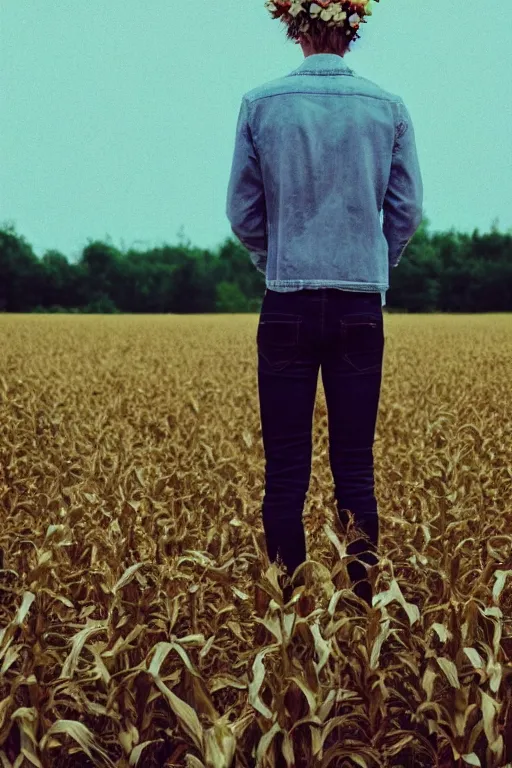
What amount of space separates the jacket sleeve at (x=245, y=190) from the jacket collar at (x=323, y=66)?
0.86 feet

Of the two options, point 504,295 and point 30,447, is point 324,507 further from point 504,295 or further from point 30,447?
point 504,295

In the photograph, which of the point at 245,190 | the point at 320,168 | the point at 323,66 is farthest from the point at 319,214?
the point at 323,66

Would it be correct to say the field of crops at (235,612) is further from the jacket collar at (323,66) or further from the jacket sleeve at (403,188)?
the jacket collar at (323,66)

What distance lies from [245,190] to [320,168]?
320 millimetres

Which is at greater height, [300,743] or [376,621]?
[376,621]

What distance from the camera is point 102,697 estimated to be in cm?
338

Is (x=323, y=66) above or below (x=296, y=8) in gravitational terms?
below

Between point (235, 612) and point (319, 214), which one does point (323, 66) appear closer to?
point (319, 214)

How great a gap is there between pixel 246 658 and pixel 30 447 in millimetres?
5323

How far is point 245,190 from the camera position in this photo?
391cm

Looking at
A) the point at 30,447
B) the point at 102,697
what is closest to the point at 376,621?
the point at 102,697

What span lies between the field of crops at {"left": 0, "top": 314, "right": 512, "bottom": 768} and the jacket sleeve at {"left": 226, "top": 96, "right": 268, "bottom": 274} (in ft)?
4.14

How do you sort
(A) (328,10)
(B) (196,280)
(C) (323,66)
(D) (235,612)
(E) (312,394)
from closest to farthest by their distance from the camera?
(A) (328,10), (C) (323,66), (E) (312,394), (D) (235,612), (B) (196,280)

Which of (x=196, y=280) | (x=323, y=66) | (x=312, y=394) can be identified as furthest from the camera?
(x=196, y=280)
